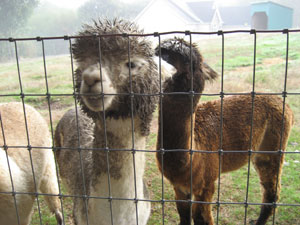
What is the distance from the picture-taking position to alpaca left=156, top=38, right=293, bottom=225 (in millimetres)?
2367

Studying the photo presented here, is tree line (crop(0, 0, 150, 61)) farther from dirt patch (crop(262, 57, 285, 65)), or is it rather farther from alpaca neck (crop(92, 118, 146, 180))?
alpaca neck (crop(92, 118, 146, 180))

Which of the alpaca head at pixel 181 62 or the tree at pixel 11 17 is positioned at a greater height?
the tree at pixel 11 17

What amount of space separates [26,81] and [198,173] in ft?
24.3

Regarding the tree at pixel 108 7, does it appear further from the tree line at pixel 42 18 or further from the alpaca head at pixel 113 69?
the alpaca head at pixel 113 69

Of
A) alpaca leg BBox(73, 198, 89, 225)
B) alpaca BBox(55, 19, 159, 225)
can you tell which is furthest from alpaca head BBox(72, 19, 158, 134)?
alpaca leg BBox(73, 198, 89, 225)

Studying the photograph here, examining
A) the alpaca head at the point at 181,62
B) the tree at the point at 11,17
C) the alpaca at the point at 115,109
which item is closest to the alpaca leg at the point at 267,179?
the alpaca head at the point at 181,62

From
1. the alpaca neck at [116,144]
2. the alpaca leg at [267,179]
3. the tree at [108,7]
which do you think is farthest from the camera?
the tree at [108,7]

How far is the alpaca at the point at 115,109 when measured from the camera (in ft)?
5.29

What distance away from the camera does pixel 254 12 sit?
1720cm

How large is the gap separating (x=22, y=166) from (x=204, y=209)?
5.47 ft

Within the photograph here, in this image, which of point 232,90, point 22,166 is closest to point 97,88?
point 22,166

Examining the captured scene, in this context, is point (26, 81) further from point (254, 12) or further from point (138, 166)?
point (254, 12)

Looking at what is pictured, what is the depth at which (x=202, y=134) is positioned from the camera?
9.25ft

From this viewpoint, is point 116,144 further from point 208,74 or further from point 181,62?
point 208,74
